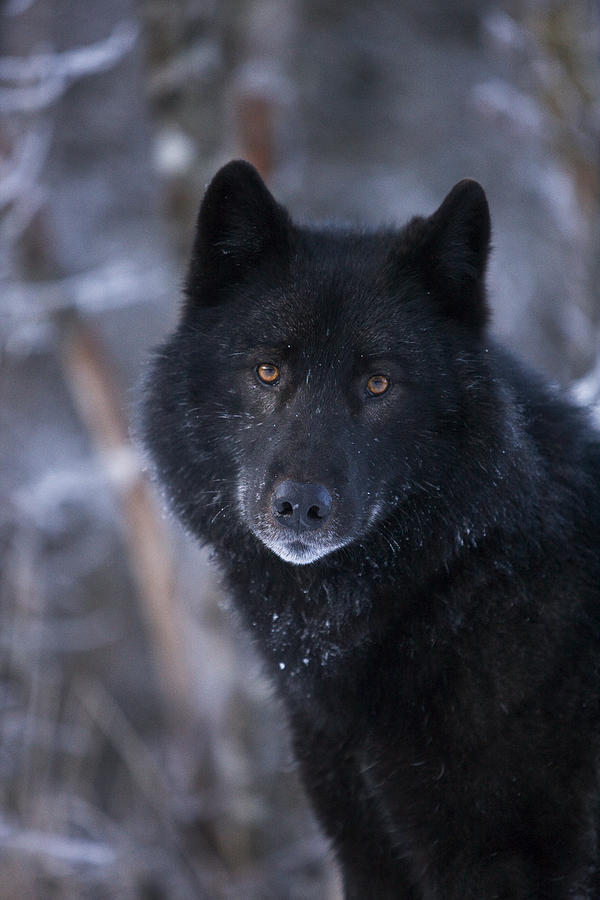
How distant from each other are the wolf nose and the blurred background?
33.3 inches

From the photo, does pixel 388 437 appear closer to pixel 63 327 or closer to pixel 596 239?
pixel 596 239

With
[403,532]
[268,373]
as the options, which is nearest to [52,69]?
[268,373]

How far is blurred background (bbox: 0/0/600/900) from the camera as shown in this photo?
6.53 meters

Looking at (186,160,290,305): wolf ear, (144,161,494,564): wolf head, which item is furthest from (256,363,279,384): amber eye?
(186,160,290,305): wolf ear

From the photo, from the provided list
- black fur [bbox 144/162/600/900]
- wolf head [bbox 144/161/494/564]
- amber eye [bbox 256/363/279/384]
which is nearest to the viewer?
black fur [bbox 144/162/600/900]

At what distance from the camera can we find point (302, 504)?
111 inches

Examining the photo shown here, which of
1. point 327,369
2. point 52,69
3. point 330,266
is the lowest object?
point 327,369

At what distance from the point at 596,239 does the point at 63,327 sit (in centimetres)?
455

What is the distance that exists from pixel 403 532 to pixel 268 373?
2.19 feet

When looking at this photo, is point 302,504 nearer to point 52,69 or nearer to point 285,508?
point 285,508

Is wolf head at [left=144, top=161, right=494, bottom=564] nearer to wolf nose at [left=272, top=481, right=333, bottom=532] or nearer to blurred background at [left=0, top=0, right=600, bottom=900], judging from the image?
wolf nose at [left=272, top=481, right=333, bottom=532]

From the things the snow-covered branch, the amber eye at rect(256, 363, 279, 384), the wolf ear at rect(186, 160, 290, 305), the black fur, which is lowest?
the black fur

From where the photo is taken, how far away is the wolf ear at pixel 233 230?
10.5 ft

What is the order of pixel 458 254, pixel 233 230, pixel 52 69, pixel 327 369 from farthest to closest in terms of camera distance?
pixel 52 69
pixel 233 230
pixel 458 254
pixel 327 369
